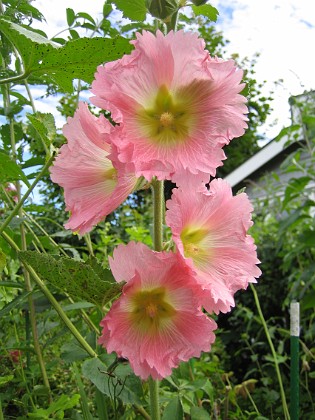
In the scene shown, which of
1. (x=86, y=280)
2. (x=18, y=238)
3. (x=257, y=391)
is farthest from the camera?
(x=257, y=391)

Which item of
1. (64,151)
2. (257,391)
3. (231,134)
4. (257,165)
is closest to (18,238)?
(64,151)

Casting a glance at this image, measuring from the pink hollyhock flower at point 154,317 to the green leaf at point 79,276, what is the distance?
0.9 inches

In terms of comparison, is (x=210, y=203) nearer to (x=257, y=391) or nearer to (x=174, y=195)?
(x=174, y=195)

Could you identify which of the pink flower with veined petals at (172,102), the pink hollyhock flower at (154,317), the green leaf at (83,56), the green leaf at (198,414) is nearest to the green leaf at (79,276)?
the pink hollyhock flower at (154,317)

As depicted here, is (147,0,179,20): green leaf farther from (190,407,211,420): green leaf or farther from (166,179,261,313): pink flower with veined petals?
(190,407,211,420): green leaf

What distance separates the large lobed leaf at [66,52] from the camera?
0.62 metres

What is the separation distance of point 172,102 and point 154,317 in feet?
0.86

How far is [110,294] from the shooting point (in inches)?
24.1

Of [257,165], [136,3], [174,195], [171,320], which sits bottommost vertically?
[171,320]

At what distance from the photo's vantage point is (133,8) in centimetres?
76

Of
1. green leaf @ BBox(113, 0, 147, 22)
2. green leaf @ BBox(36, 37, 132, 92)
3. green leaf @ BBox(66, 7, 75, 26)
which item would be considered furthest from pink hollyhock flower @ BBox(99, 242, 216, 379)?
green leaf @ BBox(66, 7, 75, 26)

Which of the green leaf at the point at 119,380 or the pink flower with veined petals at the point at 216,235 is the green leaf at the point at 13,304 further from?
the pink flower with veined petals at the point at 216,235

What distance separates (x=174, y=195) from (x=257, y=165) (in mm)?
9589

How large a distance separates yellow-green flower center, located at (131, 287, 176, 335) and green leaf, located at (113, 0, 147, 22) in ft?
1.32
